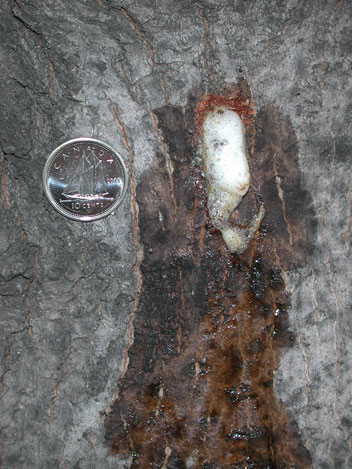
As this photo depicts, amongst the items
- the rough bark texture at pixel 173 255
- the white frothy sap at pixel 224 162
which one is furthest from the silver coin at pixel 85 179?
the white frothy sap at pixel 224 162

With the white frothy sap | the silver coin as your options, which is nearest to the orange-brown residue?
the white frothy sap

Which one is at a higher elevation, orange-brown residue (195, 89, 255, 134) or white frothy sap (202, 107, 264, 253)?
orange-brown residue (195, 89, 255, 134)

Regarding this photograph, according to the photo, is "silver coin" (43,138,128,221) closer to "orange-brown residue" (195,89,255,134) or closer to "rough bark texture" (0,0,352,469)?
"rough bark texture" (0,0,352,469)

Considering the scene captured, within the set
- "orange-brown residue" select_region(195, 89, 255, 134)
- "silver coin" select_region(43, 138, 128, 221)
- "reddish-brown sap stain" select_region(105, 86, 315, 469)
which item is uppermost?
"orange-brown residue" select_region(195, 89, 255, 134)

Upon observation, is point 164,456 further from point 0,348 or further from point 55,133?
point 55,133

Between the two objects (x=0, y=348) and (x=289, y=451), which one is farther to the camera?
(x=289, y=451)

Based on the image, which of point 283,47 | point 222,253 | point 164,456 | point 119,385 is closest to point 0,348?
point 119,385

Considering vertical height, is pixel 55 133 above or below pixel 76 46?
below

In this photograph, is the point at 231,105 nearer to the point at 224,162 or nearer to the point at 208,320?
the point at 224,162
